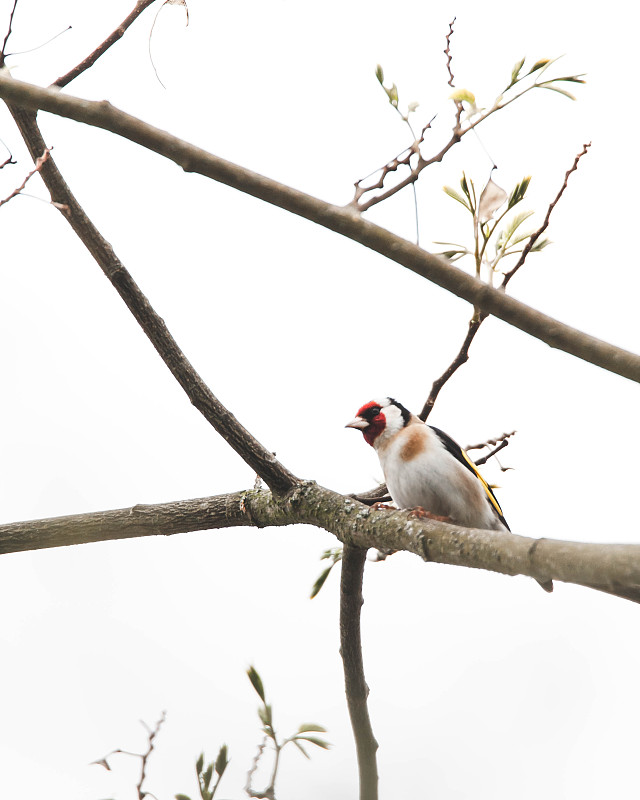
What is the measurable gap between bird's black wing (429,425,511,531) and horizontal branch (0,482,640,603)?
0.80 metres

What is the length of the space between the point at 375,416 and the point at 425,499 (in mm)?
606

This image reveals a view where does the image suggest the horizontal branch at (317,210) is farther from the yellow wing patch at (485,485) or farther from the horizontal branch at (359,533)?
the yellow wing patch at (485,485)

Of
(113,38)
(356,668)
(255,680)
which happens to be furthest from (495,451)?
(113,38)

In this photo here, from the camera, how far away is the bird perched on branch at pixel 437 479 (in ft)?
10.5

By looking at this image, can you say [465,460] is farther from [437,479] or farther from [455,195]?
[455,195]

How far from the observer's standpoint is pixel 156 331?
104 inches

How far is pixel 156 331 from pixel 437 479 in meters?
1.21

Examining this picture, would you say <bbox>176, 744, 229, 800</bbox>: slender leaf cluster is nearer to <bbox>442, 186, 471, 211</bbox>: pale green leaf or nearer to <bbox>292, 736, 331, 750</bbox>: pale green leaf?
<bbox>292, 736, 331, 750</bbox>: pale green leaf

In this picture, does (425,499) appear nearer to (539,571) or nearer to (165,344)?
(165,344)

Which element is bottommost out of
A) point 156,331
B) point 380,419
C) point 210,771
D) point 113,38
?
point 210,771

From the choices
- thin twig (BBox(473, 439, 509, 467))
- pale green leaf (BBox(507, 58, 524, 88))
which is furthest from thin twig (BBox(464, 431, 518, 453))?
pale green leaf (BBox(507, 58, 524, 88))

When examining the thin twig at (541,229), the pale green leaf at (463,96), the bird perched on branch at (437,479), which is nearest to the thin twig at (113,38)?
the pale green leaf at (463,96)

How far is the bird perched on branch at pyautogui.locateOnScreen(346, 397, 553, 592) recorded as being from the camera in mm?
3188

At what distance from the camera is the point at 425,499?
321cm
